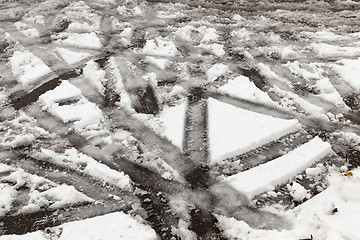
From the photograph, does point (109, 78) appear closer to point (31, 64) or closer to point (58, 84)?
point (58, 84)

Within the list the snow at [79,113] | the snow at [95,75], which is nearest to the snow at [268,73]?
the snow at [95,75]

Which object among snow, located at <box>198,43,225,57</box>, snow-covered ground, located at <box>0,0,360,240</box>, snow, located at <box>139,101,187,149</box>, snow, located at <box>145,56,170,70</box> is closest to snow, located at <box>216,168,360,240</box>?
snow-covered ground, located at <box>0,0,360,240</box>

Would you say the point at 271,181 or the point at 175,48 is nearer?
the point at 271,181

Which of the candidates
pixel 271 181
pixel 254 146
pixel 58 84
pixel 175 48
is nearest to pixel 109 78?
pixel 58 84

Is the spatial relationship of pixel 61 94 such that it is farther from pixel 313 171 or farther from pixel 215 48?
pixel 313 171

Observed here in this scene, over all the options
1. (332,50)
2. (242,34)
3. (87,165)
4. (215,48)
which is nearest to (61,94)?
(87,165)

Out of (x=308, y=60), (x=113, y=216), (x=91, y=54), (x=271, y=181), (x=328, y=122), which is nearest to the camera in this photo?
(x=113, y=216)
